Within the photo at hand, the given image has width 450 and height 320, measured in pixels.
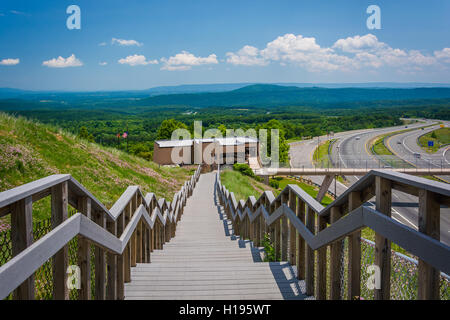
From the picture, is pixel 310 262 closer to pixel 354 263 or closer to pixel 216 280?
pixel 354 263

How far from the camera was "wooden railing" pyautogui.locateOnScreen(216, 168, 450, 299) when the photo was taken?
5.51 feet

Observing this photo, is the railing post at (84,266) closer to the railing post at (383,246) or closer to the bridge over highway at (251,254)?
the bridge over highway at (251,254)

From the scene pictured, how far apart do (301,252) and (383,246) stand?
1658 mm

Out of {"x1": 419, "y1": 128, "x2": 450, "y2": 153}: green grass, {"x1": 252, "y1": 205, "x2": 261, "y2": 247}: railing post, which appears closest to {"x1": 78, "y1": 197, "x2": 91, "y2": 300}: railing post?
{"x1": 252, "y1": 205, "x2": 261, "y2": 247}: railing post

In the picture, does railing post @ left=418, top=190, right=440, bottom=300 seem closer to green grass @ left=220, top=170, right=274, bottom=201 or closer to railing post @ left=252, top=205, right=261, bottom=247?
railing post @ left=252, top=205, right=261, bottom=247

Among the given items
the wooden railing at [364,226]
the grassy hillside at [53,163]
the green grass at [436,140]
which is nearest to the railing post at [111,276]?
the wooden railing at [364,226]

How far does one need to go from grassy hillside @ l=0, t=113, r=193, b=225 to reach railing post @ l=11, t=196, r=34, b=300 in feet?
16.1

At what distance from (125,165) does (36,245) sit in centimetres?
1531

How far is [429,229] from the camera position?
1706 millimetres

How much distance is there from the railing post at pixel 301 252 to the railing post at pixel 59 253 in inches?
89.2

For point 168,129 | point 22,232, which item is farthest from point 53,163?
point 168,129

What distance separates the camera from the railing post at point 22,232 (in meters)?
1.65
